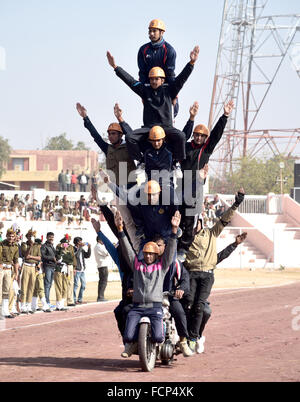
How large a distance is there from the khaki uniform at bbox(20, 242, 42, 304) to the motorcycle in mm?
9164

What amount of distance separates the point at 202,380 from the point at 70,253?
12654 millimetres

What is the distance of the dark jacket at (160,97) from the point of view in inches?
530

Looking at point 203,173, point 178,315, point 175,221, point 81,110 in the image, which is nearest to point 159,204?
point 175,221

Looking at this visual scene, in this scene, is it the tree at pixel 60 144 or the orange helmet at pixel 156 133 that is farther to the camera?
the tree at pixel 60 144

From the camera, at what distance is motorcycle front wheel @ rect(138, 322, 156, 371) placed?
468 inches

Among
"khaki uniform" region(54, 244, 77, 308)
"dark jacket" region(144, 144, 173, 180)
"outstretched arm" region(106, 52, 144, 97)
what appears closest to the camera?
"dark jacket" region(144, 144, 173, 180)

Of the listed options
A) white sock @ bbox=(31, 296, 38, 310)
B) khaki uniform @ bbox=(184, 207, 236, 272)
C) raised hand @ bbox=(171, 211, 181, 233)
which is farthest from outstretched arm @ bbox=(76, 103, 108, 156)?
white sock @ bbox=(31, 296, 38, 310)

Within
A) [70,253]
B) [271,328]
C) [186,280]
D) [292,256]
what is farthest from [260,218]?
[186,280]

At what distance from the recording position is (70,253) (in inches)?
928

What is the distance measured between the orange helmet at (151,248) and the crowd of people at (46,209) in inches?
964

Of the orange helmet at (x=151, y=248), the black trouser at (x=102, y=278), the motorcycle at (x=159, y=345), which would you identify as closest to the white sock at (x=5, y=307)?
the black trouser at (x=102, y=278)

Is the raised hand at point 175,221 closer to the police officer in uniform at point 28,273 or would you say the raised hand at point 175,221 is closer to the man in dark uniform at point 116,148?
the man in dark uniform at point 116,148

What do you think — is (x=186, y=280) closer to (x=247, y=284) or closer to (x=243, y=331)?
(x=243, y=331)

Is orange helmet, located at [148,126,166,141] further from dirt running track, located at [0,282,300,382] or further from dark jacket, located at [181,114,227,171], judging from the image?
dirt running track, located at [0,282,300,382]
